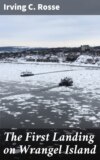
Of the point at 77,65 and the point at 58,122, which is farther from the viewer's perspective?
the point at 77,65

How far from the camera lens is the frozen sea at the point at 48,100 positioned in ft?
11.9

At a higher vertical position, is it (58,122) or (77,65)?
(77,65)

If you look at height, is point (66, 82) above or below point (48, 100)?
above

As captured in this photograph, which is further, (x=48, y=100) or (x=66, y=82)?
(x=66, y=82)

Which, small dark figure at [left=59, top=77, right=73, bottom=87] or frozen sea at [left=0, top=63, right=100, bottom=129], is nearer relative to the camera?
frozen sea at [left=0, top=63, right=100, bottom=129]

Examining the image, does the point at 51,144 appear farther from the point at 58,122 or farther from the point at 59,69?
the point at 59,69

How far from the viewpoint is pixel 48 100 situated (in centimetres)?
374

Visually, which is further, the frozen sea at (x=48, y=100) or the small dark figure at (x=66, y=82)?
the small dark figure at (x=66, y=82)

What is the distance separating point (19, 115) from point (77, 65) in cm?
86

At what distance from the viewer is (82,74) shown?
395 cm

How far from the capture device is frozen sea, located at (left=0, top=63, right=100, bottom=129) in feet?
11.9

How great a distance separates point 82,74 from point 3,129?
3.26 feet
